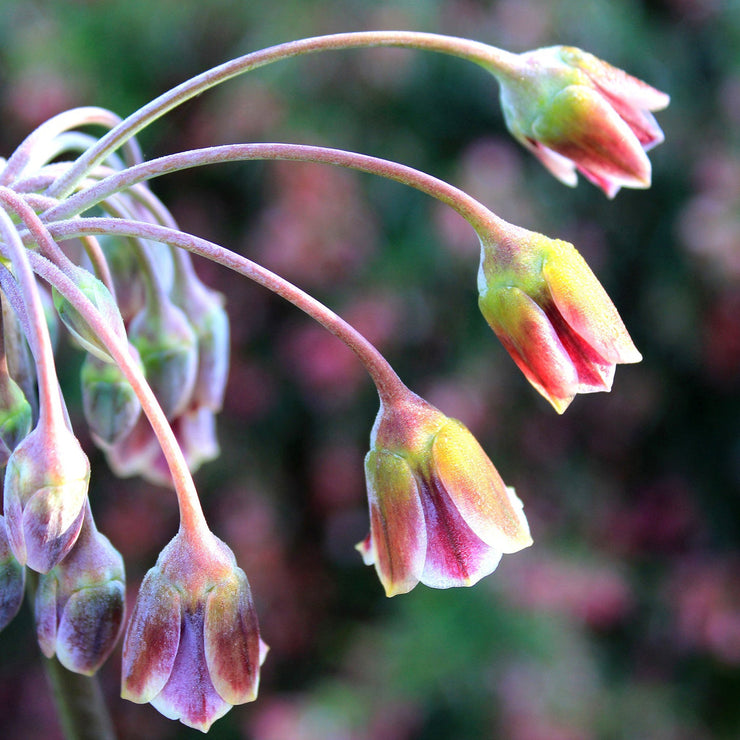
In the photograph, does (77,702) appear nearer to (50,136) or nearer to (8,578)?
(8,578)

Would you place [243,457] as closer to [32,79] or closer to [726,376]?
[32,79]

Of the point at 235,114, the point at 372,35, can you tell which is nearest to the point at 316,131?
the point at 235,114

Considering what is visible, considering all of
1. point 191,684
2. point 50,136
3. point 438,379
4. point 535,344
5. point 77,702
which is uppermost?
point 50,136

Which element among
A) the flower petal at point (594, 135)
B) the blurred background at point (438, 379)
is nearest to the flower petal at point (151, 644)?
the flower petal at point (594, 135)

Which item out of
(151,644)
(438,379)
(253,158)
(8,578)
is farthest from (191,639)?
(438,379)

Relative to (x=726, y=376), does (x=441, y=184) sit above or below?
above

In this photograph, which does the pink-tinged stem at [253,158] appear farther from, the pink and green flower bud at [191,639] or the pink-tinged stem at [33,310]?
the pink and green flower bud at [191,639]
